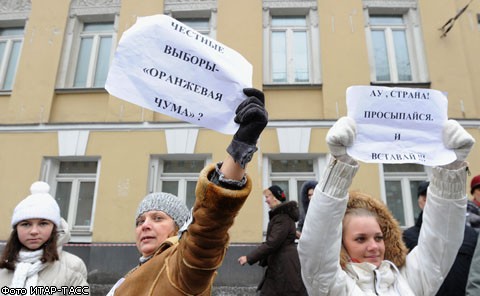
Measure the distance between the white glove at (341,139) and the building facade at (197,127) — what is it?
16.6ft

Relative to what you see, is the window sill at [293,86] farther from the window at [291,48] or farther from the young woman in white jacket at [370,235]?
the young woman in white jacket at [370,235]

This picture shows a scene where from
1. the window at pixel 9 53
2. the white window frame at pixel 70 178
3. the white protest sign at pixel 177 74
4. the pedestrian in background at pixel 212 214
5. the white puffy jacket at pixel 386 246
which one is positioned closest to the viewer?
the pedestrian in background at pixel 212 214

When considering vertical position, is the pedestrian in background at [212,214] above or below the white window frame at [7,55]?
below

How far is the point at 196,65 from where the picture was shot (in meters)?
1.53

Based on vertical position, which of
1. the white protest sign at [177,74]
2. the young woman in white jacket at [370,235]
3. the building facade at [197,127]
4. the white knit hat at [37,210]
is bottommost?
the young woman in white jacket at [370,235]

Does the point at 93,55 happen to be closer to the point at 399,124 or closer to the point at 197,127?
the point at 197,127

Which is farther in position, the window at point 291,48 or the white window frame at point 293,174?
the window at point 291,48

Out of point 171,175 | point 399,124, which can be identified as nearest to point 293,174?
point 171,175

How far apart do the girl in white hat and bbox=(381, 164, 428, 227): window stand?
19.1 ft

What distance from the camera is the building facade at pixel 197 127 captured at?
6.92 metres

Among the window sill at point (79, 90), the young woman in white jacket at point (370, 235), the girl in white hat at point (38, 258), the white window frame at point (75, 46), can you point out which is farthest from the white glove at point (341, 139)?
the white window frame at point (75, 46)

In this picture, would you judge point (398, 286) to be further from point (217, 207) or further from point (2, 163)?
point (2, 163)

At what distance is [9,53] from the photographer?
8359mm

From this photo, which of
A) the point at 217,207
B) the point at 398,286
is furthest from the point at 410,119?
the point at 217,207
